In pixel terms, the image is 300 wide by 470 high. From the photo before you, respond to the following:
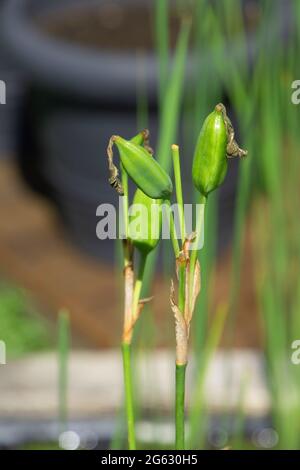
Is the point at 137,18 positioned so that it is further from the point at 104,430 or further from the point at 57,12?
the point at 104,430

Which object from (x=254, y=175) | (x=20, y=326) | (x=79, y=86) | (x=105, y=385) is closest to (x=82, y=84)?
(x=79, y=86)

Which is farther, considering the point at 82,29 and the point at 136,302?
the point at 82,29

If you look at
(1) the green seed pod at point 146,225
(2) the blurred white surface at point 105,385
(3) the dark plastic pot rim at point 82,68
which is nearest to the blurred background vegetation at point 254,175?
(2) the blurred white surface at point 105,385

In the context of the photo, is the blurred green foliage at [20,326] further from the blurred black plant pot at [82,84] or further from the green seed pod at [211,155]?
the green seed pod at [211,155]

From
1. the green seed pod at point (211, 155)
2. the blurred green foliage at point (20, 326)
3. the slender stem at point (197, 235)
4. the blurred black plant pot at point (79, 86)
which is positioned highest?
the blurred black plant pot at point (79, 86)

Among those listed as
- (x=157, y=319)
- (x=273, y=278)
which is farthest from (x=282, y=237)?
(x=157, y=319)

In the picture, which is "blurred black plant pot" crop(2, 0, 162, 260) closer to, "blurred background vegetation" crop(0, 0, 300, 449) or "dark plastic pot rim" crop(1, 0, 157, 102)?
"dark plastic pot rim" crop(1, 0, 157, 102)

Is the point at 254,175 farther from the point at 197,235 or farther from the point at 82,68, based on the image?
the point at 82,68
